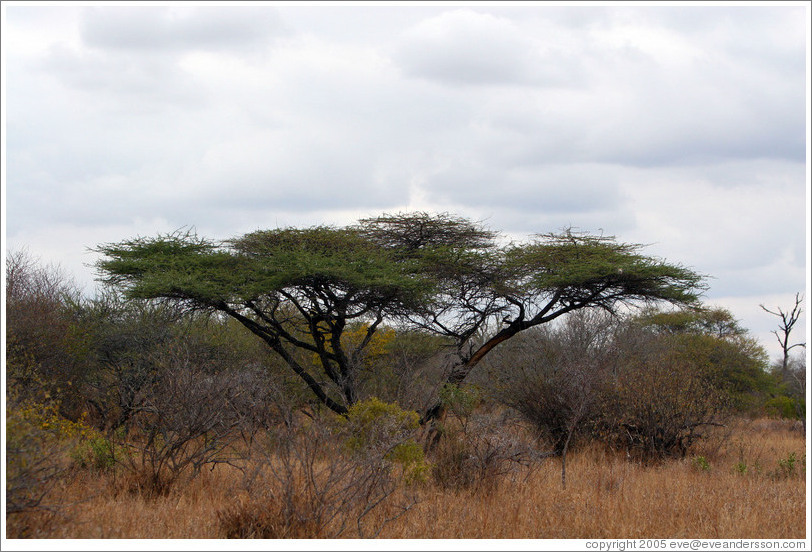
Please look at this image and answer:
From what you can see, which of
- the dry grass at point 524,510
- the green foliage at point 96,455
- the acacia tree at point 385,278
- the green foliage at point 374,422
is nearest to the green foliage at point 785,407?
the acacia tree at point 385,278

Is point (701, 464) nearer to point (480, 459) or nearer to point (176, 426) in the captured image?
point (480, 459)

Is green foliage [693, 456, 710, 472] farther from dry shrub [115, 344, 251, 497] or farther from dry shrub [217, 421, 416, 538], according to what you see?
dry shrub [115, 344, 251, 497]

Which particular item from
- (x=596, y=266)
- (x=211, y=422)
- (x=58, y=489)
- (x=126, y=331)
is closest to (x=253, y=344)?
(x=126, y=331)

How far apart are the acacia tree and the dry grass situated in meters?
4.76

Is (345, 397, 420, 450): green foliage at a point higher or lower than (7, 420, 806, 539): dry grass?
higher

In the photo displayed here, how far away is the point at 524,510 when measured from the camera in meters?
8.91

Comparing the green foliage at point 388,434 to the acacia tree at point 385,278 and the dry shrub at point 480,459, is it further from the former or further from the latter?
the acacia tree at point 385,278

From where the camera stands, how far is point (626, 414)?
14.1 metres

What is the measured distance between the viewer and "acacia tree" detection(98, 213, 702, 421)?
48.7 feet

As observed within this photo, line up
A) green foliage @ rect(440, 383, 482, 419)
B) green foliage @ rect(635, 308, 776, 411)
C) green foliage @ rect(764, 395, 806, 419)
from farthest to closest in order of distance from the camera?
green foliage @ rect(635, 308, 776, 411), green foliage @ rect(764, 395, 806, 419), green foliage @ rect(440, 383, 482, 419)

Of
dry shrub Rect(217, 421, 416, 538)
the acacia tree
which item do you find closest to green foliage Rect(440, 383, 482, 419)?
the acacia tree

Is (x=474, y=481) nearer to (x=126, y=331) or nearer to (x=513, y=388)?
(x=513, y=388)

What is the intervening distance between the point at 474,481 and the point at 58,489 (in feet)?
16.8

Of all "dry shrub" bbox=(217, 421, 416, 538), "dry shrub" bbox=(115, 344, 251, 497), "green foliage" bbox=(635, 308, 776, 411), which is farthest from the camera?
"green foliage" bbox=(635, 308, 776, 411)
